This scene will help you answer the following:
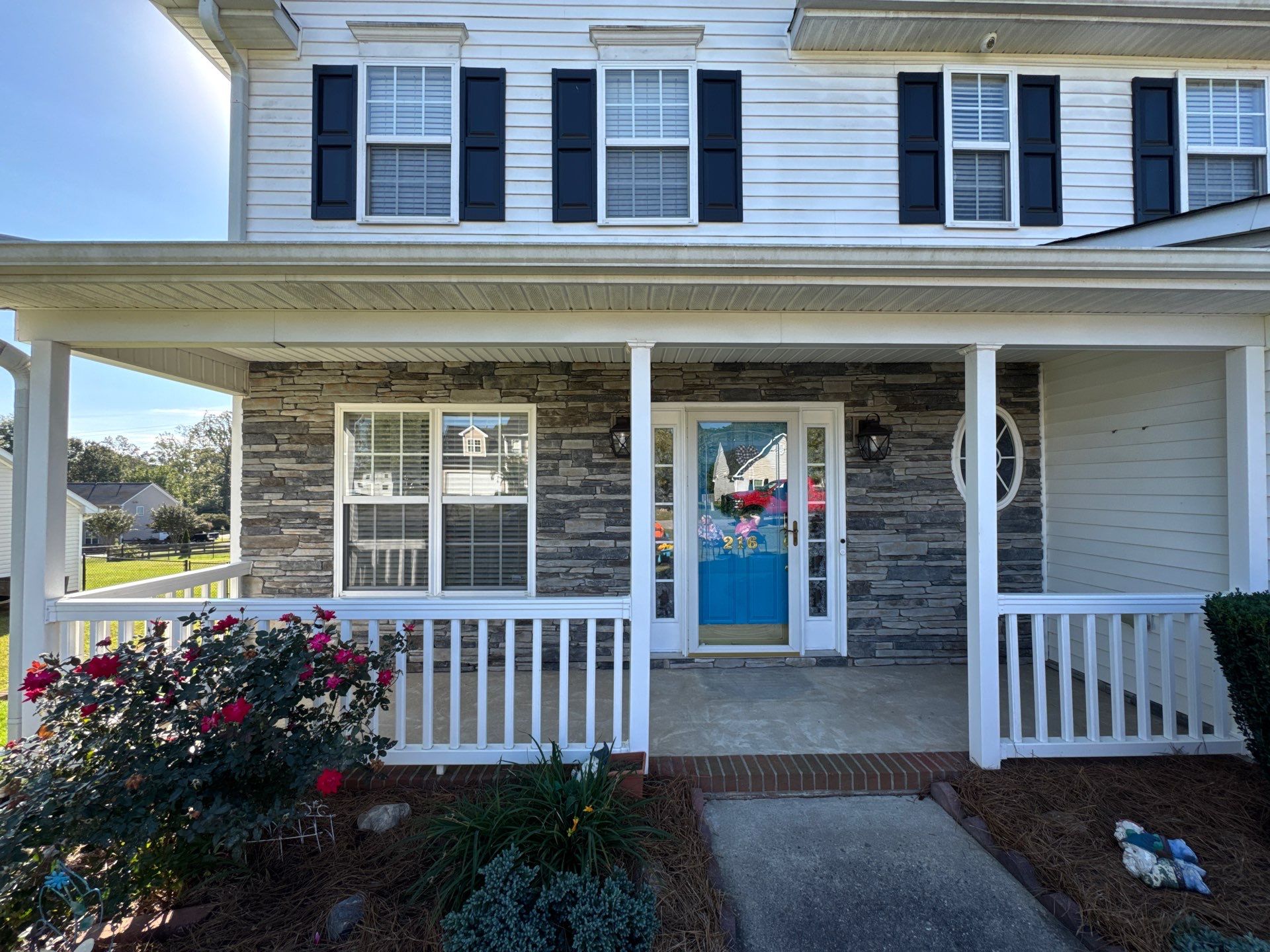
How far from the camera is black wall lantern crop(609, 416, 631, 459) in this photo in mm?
4863

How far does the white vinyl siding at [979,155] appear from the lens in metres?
4.71

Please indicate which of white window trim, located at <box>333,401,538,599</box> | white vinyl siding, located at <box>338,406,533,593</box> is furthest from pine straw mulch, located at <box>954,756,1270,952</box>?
white vinyl siding, located at <box>338,406,533,593</box>

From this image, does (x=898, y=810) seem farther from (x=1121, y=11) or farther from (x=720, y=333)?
(x=1121, y=11)

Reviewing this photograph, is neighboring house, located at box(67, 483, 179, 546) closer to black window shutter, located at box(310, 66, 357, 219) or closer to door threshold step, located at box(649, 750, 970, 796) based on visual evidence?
black window shutter, located at box(310, 66, 357, 219)

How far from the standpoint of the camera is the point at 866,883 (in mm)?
2541

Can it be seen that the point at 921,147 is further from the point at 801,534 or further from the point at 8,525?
the point at 8,525

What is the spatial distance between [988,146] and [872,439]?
2.38 meters

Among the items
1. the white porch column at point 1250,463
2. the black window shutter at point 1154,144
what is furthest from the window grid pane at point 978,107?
the white porch column at point 1250,463

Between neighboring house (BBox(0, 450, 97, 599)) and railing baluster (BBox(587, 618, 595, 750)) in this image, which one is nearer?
railing baluster (BBox(587, 618, 595, 750))

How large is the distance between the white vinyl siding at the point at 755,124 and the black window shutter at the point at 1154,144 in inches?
2.8

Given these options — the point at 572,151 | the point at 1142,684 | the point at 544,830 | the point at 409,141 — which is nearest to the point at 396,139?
the point at 409,141

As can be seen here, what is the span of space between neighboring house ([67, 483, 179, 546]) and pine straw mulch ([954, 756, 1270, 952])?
3175 cm

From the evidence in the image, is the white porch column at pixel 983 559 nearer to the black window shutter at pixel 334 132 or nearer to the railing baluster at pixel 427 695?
the railing baluster at pixel 427 695

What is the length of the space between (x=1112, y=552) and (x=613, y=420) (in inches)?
152
